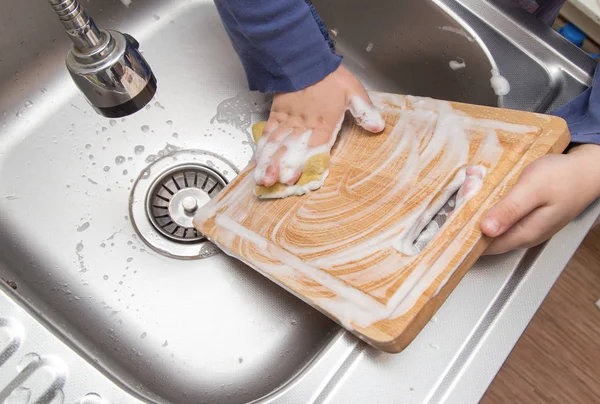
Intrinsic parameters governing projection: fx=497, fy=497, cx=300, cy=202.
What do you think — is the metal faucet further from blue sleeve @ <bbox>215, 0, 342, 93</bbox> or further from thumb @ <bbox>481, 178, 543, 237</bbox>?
thumb @ <bbox>481, 178, 543, 237</bbox>

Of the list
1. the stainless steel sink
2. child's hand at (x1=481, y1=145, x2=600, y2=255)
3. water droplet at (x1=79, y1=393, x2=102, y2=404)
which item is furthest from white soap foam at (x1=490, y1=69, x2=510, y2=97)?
water droplet at (x1=79, y1=393, x2=102, y2=404)

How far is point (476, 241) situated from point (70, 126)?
1.71 feet

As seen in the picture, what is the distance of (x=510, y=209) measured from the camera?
15.4 inches

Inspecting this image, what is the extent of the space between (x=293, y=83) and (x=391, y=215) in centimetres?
18

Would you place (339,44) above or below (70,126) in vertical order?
above

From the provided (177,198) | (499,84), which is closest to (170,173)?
(177,198)

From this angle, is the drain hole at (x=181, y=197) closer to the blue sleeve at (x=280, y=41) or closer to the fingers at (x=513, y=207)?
the blue sleeve at (x=280, y=41)

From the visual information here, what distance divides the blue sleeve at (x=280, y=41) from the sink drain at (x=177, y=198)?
149mm

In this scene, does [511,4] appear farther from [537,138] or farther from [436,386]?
[436,386]

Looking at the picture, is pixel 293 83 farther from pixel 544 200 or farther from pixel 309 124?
pixel 544 200

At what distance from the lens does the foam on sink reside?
0.39 m

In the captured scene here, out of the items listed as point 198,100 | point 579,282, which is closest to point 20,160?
point 198,100

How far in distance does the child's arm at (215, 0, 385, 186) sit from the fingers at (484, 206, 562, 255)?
156mm

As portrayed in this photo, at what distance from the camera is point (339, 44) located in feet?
2.28
